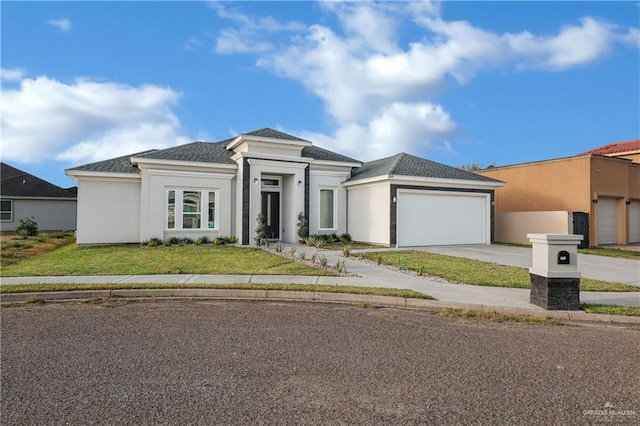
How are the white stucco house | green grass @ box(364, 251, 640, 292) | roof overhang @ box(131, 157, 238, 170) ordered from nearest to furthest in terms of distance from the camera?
green grass @ box(364, 251, 640, 292)
roof overhang @ box(131, 157, 238, 170)
the white stucco house

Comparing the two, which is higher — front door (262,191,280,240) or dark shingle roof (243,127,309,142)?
dark shingle roof (243,127,309,142)

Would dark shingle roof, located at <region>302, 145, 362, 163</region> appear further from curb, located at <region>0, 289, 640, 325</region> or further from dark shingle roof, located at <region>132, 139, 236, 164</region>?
curb, located at <region>0, 289, 640, 325</region>

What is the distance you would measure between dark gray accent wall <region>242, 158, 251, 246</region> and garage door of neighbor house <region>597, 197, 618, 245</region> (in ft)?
62.0

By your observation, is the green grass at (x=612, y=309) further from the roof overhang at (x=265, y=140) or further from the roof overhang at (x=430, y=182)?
the roof overhang at (x=265, y=140)

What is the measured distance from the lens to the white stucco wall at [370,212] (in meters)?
19.0

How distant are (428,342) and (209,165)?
15413 mm

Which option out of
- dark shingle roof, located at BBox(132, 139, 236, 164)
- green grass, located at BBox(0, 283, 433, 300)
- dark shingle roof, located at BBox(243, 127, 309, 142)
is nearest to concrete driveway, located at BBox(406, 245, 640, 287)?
green grass, located at BBox(0, 283, 433, 300)

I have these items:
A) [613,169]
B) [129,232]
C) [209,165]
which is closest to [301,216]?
[209,165]

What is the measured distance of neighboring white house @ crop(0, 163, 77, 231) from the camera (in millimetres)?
29641

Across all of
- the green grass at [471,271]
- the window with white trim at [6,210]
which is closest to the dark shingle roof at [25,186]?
the window with white trim at [6,210]

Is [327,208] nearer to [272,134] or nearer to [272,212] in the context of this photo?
[272,212]

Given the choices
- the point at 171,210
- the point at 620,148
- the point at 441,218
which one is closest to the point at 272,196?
the point at 171,210

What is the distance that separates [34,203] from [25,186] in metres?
1.43

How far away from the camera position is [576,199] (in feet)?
72.1
